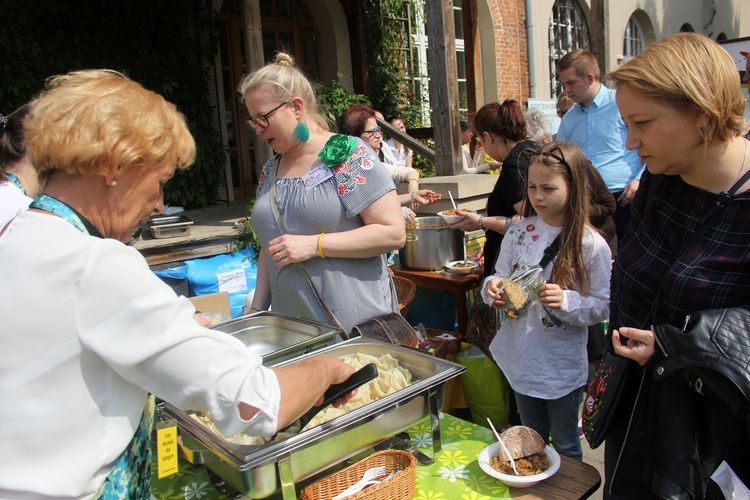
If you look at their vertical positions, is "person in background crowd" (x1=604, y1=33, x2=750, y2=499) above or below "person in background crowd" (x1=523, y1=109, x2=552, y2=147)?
below

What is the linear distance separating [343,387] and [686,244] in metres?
0.90

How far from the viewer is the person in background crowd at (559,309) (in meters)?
2.17

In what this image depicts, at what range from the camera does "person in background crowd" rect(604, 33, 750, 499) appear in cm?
130

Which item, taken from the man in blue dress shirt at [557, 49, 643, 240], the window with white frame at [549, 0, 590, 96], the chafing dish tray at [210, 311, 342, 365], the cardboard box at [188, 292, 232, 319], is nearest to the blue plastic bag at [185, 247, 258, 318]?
the cardboard box at [188, 292, 232, 319]

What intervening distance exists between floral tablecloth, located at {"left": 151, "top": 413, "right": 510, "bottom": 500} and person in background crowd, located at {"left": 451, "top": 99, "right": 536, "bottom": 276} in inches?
57.5

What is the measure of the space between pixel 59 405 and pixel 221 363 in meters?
0.26

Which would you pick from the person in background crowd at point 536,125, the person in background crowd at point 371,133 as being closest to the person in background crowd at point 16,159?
the person in background crowd at point 371,133

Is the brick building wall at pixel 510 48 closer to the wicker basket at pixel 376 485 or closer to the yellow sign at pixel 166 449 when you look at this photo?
the wicker basket at pixel 376 485

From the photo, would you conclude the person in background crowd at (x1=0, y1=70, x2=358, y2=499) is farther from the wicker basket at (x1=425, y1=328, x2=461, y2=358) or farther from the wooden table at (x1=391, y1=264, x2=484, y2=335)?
the wooden table at (x1=391, y1=264, x2=484, y2=335)

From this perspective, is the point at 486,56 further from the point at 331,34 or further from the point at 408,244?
the point at 408,244

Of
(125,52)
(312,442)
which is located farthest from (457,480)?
(125,52)

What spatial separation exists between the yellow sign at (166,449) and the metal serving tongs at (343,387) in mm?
267

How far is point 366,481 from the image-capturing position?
1311 mm

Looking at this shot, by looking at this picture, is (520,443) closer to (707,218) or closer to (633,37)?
(707,218)
